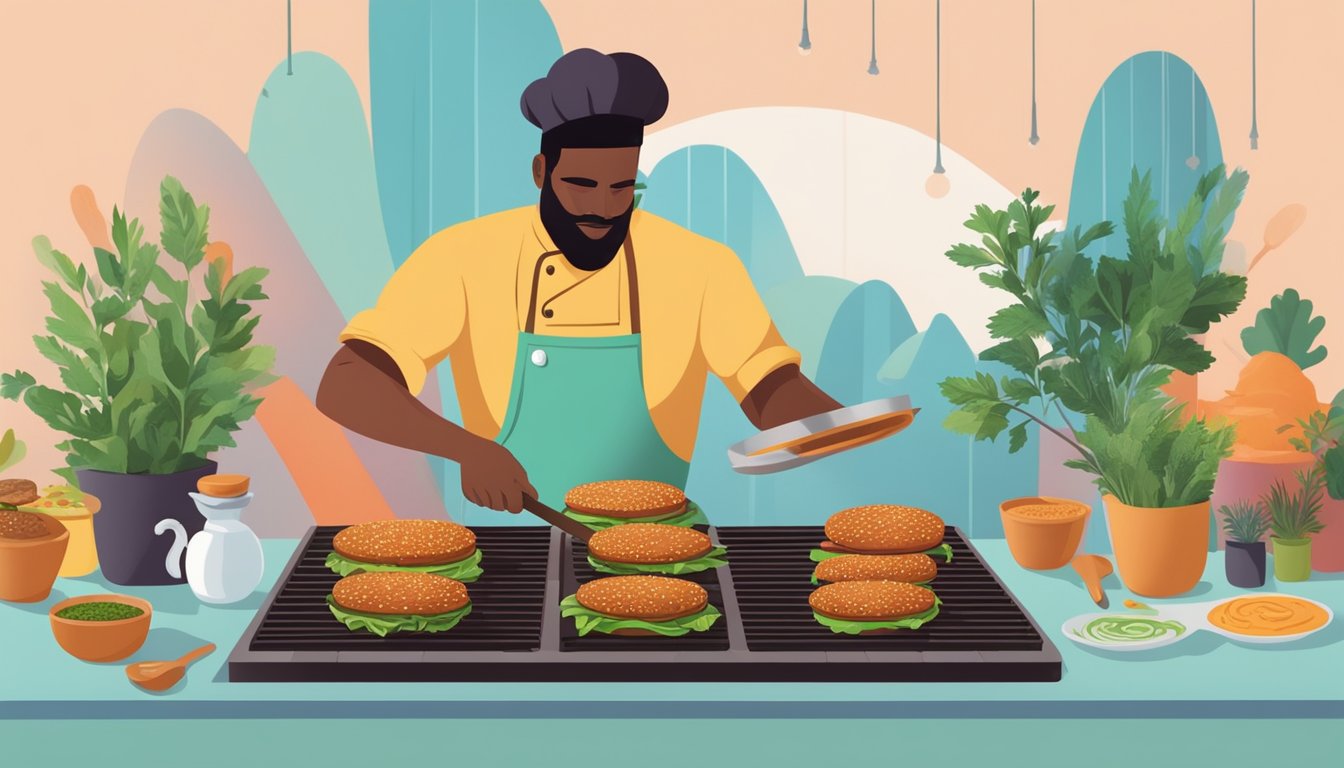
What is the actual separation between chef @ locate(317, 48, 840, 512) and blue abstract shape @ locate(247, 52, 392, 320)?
0.98m

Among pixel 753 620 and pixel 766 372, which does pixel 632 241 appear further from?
pixel 753 620

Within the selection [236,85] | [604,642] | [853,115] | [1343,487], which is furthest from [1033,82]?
[604,642]

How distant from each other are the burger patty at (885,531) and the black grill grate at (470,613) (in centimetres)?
65

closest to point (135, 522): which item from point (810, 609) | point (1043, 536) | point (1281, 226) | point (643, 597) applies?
point (643, 597)

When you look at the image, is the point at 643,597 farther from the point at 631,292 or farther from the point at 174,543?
the point at 631,292

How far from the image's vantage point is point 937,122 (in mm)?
5246

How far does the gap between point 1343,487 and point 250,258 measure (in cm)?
354

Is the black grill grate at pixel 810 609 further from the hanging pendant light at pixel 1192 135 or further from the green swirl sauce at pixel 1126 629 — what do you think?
the hanging pendant light at pixel 1192 135

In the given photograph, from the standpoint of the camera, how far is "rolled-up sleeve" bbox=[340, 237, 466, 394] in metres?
4.26

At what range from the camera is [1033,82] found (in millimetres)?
5246

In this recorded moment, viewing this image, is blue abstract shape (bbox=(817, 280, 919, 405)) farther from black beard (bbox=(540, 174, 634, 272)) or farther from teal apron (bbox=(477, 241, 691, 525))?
black beard (bbox=(540, 174, 634, 272))

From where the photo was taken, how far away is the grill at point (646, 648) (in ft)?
8.95

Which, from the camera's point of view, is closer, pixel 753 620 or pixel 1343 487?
pixel 753 620

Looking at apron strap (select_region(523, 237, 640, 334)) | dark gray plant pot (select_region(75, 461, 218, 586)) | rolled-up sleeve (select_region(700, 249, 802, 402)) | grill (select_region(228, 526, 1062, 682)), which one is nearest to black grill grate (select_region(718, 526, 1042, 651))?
grill (select_region(228, 526, 1062, 682))
